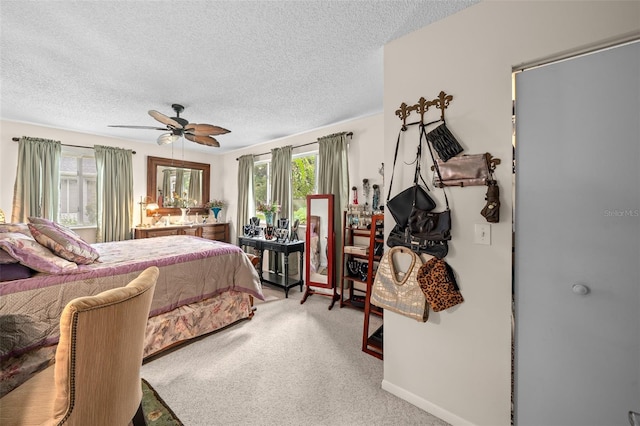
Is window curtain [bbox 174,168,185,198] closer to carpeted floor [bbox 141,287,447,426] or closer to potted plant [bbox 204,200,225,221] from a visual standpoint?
potted plant [bbox 204,200,225,221]

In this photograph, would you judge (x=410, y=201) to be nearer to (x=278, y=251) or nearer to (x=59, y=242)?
(x=278, y=251)

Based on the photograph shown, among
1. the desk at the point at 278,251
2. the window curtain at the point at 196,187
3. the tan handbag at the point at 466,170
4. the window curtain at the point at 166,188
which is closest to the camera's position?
the tan handbag at the point at 466,170

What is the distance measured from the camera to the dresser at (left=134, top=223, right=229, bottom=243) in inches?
182

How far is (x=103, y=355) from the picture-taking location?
1.08m

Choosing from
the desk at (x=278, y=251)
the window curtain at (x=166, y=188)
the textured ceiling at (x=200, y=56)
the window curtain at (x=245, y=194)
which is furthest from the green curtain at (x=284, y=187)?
the window curtain at (x=166, y=188)

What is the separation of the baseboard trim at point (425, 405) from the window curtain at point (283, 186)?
2.86 meters

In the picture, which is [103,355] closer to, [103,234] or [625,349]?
[625,349]

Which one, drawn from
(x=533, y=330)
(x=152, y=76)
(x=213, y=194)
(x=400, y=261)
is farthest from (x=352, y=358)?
(x=213, y=194)

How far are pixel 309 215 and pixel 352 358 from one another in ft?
6.85

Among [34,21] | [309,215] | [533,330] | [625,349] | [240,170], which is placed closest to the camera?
[625,349]

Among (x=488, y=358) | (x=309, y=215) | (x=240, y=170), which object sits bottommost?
(x=488, y=358)

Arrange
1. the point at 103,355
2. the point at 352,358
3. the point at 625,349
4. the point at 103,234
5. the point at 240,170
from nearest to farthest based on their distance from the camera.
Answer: the point at 103,355, the point at 625,349, the point at 352,358, the point at 103,234, the point at 240,170

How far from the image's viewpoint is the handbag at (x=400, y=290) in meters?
1.67

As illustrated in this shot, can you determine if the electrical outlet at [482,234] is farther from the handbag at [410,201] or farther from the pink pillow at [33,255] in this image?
the pink pillow at [33,255]
